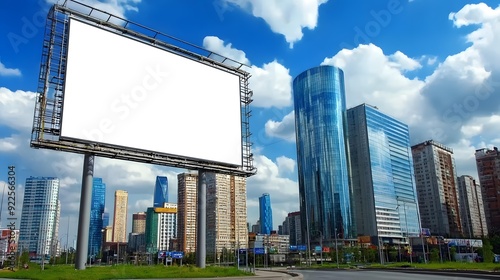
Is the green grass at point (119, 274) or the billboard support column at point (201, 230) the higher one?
the billboard support column at point (201, 230)

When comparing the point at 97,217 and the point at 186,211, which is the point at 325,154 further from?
the point at 97,217

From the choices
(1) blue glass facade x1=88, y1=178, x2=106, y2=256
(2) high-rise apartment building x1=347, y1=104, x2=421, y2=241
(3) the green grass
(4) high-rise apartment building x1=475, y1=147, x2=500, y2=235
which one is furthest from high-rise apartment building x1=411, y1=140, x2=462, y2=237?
(3) the green grass

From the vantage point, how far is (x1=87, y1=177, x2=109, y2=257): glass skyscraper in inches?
5635

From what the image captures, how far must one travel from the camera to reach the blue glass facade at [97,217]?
143m

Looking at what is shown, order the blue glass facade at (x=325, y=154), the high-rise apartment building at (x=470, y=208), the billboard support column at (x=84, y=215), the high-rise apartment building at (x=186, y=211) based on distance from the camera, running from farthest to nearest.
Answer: the high-rise apartment building at (x=470, y=208) → the blue glass facade at (x=325, y=154) → the high-rise apartment building at (x=186, y=211) → the billboard support column at (x=84, y=215)

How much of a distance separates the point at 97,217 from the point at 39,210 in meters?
83.9

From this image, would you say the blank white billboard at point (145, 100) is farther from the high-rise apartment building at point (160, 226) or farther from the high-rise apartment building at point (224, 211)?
the high-rise apartment building at point (160, 226)

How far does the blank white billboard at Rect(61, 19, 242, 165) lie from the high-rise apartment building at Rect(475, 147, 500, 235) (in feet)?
350

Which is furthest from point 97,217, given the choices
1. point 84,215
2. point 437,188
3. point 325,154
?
point 84,215

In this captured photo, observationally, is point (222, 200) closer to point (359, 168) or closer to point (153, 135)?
point (359, 168)

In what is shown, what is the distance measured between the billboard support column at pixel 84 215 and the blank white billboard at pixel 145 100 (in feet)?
6.13

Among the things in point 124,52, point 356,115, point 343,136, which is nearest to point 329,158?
point 343,136

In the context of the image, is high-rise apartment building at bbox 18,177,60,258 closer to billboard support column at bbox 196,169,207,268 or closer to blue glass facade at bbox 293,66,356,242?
billboard support column at bbox 196,169,207,268

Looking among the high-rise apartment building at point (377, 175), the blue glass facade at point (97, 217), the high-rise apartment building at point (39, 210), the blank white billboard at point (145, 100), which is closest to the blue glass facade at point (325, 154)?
the high-rise apartment building at point (377, 175)
